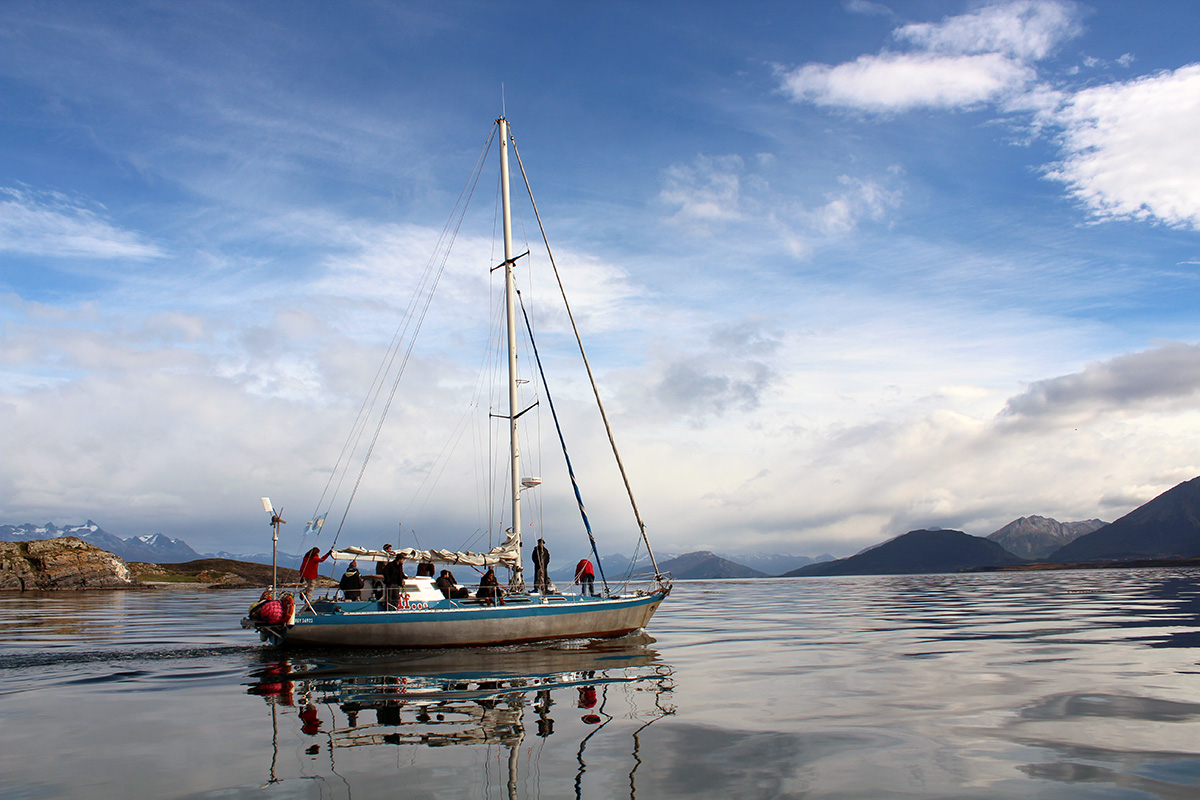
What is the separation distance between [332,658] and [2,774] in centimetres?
1396

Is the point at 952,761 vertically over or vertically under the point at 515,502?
under

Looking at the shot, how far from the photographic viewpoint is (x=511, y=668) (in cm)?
1972

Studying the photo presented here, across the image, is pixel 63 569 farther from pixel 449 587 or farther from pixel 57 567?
pixel 449 587

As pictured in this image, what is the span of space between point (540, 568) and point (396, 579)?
5535 millimetres

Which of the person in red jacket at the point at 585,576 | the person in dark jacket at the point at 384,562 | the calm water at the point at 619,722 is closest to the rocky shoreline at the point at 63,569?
the person in dark jacket at the point at 384,562

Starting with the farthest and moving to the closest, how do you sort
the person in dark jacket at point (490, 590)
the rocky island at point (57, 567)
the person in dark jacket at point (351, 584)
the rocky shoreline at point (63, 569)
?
the rocky shoreline at point (63, 569) → the rocky island at point (57, 567) → the person in dark jacket at point (351, 584) → the person in dark jacket at point (490, 590)

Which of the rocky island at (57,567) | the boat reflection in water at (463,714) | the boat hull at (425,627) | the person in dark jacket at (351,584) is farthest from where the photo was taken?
the rocky island at (57,567)

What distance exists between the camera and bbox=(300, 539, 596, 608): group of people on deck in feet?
82.4

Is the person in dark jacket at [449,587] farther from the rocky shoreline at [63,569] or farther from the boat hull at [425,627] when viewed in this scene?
the rocky shoreline at [63,569]

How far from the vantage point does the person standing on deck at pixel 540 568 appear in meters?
27.4

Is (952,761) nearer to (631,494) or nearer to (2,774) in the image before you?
(2,774)

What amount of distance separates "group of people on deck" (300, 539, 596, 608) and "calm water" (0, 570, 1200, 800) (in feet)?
7.63

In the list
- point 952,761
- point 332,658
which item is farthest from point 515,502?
point 952,761

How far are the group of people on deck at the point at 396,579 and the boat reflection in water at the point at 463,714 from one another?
292 cm
